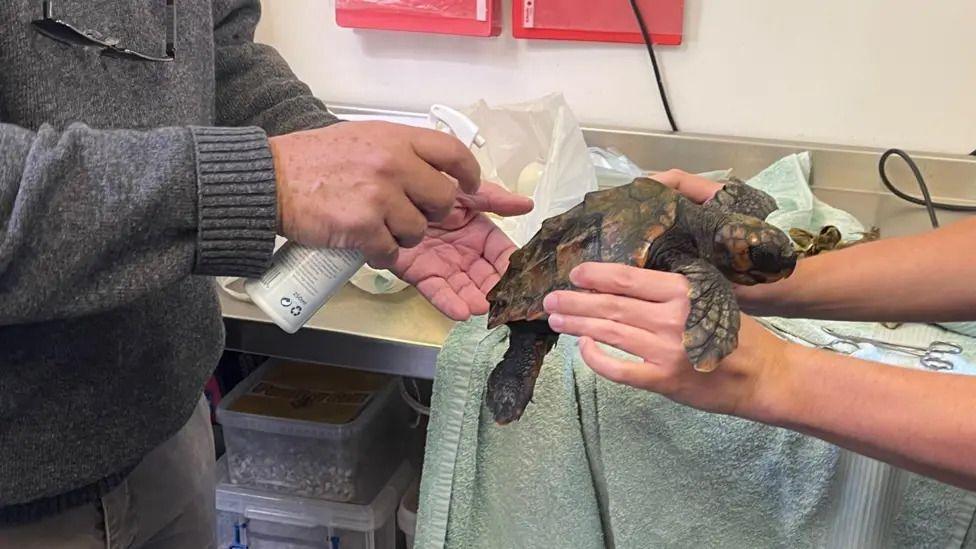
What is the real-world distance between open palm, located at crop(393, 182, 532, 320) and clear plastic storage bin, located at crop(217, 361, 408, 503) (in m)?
0.51

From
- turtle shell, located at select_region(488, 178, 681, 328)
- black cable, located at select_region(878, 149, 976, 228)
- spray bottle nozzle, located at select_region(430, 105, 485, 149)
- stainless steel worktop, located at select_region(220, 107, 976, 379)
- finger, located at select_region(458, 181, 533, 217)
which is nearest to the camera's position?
turtle shell, located at select_region(488, 178, 681, 328)

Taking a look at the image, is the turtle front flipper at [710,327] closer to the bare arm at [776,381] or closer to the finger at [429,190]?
the bare arm at [776,381]

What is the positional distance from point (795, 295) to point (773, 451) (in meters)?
0.16

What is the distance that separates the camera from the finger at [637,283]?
70cm

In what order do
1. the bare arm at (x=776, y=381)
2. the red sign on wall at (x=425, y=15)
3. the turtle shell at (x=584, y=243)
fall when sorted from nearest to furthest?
the bare arm at (x=776, y=381) < the turtle shell at (x=584, y=243) < the red sign on wall at (x=425, y=15)

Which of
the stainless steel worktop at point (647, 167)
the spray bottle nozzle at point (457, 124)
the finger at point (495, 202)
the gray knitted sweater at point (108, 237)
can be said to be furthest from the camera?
the spray bottle nozzle at point (457, 124)

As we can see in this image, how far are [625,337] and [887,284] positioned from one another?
364mm

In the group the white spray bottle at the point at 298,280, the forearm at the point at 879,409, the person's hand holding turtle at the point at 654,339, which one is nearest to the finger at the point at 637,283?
the person's hand holding turtle at the point at 654,339

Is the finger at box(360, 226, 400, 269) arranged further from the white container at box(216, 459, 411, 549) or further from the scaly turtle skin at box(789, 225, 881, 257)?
the white container at box(216, 459, 411, 549)

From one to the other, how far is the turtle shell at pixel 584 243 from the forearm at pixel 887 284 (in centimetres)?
16

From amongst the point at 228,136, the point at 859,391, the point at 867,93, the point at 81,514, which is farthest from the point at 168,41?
the point at 867,93

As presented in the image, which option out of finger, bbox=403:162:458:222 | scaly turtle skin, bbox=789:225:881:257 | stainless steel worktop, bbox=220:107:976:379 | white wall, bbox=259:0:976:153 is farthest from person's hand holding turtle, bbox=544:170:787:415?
white wall, bbox=259:0:976:153

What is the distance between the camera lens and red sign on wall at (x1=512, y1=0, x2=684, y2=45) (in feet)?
4.74

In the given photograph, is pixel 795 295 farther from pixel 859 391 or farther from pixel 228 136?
pixel 228 136
